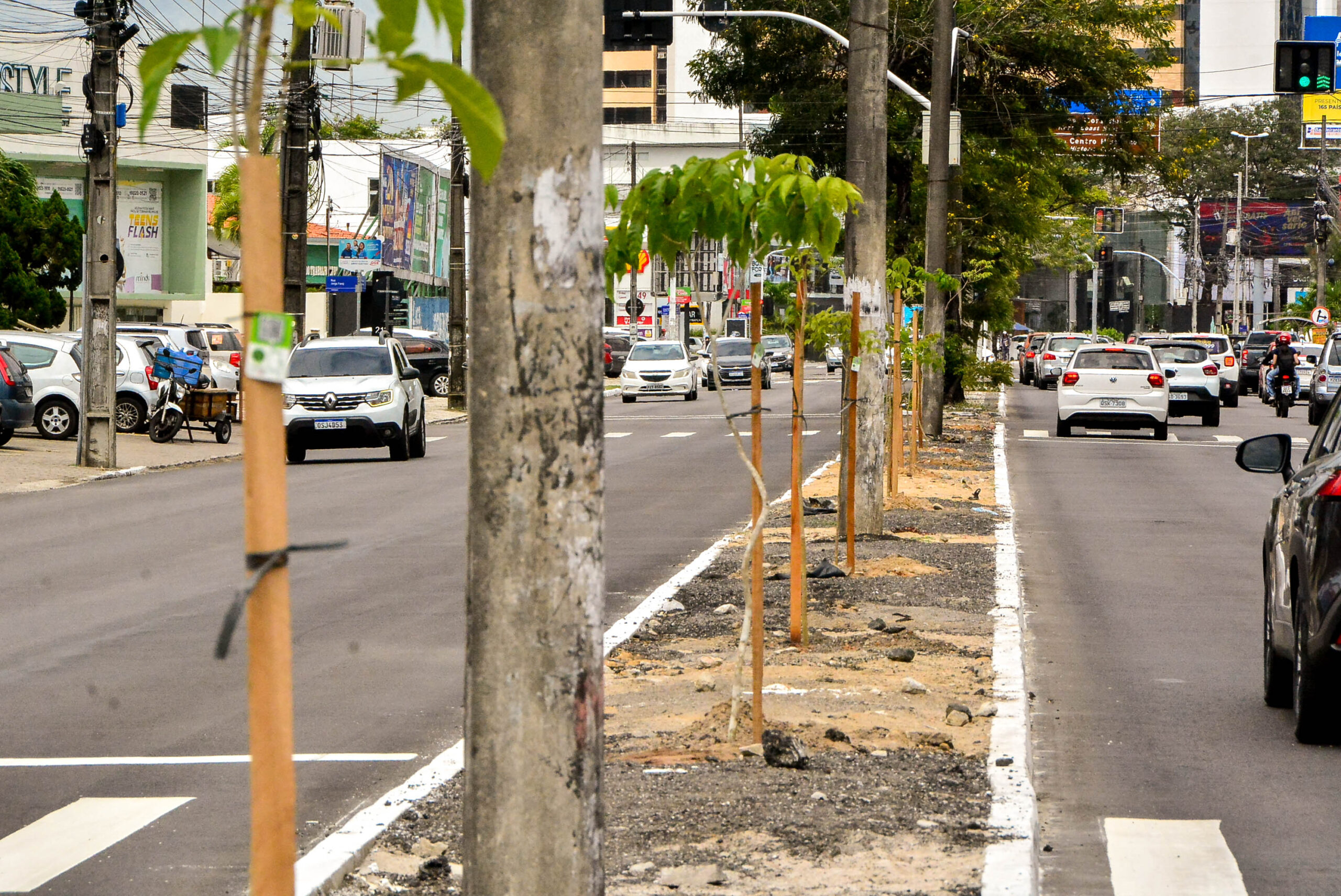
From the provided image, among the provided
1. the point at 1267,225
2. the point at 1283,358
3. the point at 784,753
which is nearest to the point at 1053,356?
the point at 1283,358

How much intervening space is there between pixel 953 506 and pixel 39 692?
1161 centimetres

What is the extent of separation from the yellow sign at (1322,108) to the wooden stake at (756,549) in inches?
3579

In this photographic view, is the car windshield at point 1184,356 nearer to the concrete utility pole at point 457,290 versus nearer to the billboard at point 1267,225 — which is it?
the concrete utility pole at point 457,290

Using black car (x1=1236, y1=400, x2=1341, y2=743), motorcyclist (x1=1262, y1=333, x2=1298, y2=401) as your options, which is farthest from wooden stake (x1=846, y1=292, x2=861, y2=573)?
motorcyclist (x1=1262, y1=333, x2=1298, y2=401)

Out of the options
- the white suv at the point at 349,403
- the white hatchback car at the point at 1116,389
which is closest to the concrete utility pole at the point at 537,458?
the white suv at the point at 349,403

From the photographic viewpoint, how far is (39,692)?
30.0 feet

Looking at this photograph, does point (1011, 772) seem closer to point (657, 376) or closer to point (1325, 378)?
point (1325, 378)

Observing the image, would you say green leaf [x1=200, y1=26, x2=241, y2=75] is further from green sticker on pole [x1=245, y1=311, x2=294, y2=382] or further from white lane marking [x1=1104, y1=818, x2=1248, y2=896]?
white lane marking [x1=1104, y1=818, x2=1248, y2=896]

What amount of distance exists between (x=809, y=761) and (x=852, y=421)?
4.74 m

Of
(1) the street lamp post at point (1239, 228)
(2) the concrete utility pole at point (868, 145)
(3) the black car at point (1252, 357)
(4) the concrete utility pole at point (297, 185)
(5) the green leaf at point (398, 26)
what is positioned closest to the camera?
(5) the green leaf at point (398, 26)

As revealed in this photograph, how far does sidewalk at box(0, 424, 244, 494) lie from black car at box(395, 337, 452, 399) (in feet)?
52.4

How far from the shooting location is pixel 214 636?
1094 centimetres

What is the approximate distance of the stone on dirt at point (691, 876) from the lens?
18.0 ft

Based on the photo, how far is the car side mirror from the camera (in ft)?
26.8
